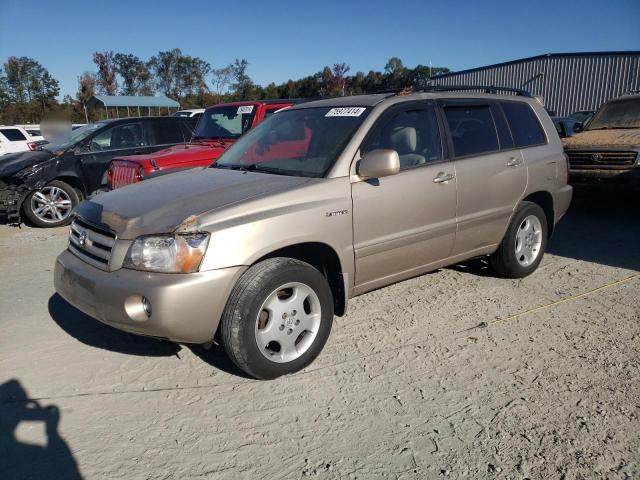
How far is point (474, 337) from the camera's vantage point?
12.3 feet

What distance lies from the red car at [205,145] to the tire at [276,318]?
11.2 feet

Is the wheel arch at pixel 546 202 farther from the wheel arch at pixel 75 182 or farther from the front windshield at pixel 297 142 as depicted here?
the wheel arch at pixel 75 182

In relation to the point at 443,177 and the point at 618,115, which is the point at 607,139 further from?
the point at 443,177

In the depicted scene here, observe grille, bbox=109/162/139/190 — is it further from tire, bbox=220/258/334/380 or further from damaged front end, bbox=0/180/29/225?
tire, bbox=220/258/334/380

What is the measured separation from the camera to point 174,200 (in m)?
3.22

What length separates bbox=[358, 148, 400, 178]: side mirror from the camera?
336 centimetres

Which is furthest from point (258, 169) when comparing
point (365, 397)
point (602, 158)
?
point (602, 158)

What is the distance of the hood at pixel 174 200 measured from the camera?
9.76 feet

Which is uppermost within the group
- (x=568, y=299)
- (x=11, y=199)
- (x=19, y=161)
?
(x=19, y=161)

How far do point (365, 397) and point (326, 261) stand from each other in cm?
101

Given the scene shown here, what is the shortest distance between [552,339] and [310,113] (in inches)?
104

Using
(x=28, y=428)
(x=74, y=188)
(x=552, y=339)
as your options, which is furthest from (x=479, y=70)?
(x=28, y=428)

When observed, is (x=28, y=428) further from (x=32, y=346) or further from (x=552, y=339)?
(x=552, y=339)

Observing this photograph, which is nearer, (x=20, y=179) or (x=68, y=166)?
(x=20, y=179)
